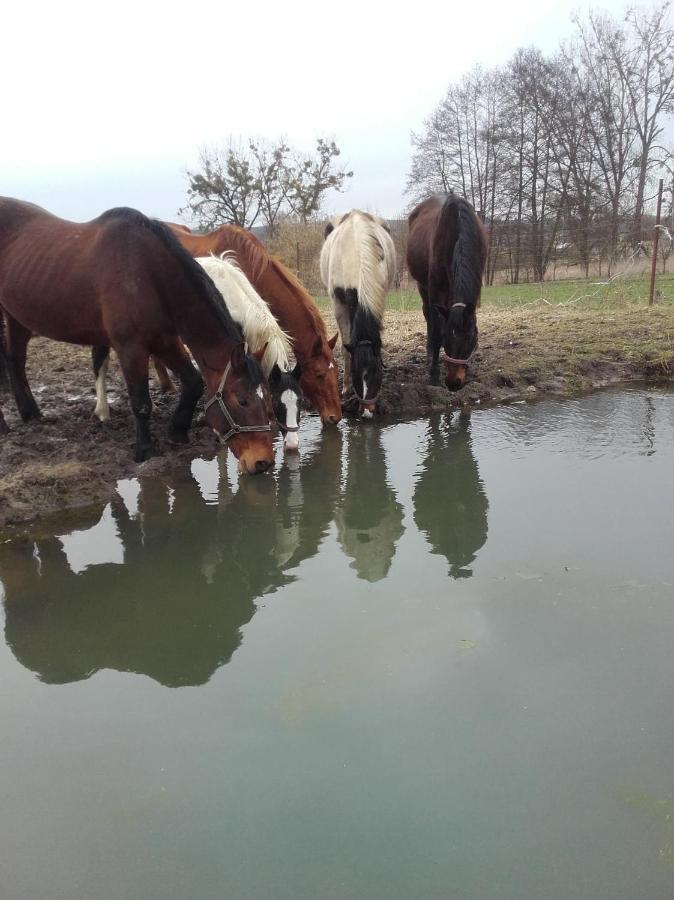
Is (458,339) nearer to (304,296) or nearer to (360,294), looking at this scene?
(360,294)

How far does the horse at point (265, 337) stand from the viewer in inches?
175

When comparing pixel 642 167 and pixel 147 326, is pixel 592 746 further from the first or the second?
pixel 642 167

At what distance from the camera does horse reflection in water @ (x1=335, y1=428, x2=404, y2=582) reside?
120 inches

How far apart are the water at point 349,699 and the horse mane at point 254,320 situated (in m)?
1.24

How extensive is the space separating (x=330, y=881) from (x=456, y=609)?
4.08 feet

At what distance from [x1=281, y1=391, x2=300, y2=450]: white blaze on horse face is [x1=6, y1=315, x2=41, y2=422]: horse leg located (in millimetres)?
2554

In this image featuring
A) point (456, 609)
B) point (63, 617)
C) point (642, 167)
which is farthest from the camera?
point (642, 167)

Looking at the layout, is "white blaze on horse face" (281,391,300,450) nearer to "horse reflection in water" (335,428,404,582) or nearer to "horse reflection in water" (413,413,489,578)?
"horse reflection in water" (335,428,404,582)

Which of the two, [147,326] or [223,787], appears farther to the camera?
[147,326]

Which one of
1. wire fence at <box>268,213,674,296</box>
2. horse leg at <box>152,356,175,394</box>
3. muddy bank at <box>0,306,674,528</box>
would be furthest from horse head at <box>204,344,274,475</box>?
wire fence at <box>268,213,674,296</box>

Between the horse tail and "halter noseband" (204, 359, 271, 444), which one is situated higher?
the horse tail

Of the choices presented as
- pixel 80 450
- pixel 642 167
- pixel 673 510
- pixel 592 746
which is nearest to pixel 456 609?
pixel 592 746

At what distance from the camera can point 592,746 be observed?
1.78 m

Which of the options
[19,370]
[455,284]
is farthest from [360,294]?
[19,370]
